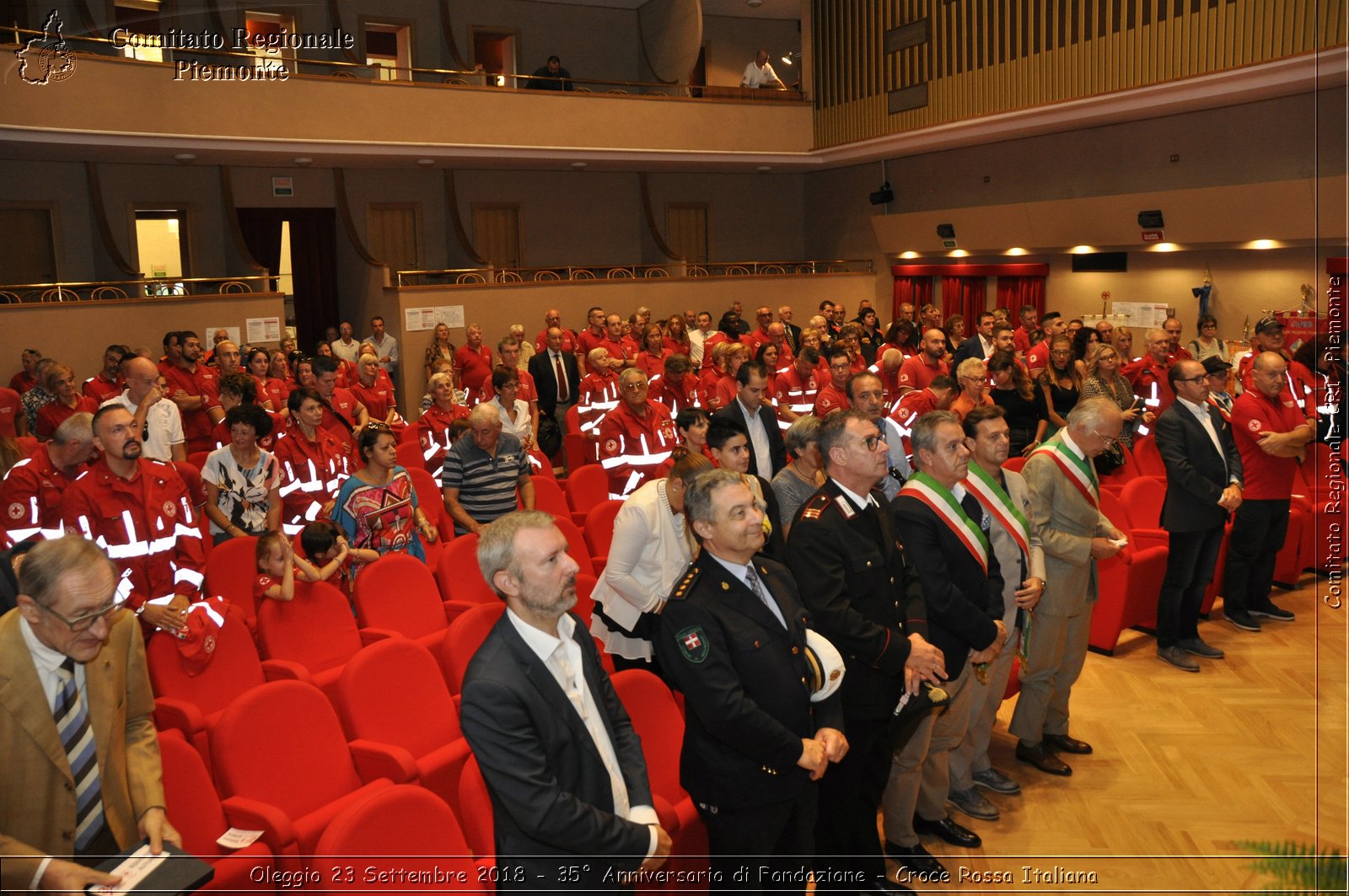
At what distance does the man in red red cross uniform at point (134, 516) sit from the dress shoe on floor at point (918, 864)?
3016 millimetres

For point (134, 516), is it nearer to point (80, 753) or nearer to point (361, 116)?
point (80, 753)

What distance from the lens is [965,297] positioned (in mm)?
16891

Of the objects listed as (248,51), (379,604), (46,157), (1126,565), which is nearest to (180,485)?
(379,604)

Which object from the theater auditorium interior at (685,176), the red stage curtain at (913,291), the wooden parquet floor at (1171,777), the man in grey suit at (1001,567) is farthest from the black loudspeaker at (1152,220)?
the man in grey suit at (1001,567)

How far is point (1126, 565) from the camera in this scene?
589cm

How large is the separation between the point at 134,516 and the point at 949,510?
342cm

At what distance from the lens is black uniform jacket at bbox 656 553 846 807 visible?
2.81 m

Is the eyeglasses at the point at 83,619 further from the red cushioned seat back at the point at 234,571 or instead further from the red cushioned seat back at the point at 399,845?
the red cushioned seat back at the point at 234,571

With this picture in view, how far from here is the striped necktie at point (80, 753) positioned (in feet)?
7.93

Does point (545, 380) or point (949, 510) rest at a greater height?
point (545, 380)

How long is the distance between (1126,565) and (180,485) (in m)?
5.07

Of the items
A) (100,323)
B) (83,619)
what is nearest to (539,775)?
(83,619)

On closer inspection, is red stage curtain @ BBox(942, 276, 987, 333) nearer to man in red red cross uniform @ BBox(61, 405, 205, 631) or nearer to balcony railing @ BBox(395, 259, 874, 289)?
balcony railing @ BBox(395, 259, 874, 289)

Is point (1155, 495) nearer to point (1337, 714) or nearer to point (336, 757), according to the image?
point (1337, 714)
